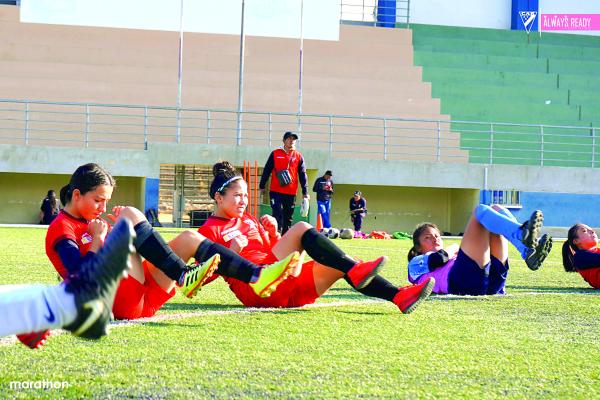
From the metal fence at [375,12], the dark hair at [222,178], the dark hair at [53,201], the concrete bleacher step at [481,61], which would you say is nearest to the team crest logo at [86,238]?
the dark hair at [222,178]

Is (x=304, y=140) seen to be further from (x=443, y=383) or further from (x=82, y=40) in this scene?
(x=443, y=383)

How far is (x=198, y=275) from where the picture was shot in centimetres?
414

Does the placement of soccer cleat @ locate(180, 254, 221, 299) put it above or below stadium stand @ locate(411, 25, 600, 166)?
below

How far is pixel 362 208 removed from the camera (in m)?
21.2

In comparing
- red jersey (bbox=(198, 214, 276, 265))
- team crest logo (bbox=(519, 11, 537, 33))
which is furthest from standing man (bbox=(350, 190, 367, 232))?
red jersey (bbox=(198, 214, 276, 265))

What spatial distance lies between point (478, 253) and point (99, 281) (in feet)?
12.1

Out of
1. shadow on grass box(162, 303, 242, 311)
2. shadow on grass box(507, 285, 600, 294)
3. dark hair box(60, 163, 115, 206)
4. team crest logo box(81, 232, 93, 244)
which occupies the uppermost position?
dark hair box(60, 163, 115, 206)

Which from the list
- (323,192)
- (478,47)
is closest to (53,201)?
(323,192)

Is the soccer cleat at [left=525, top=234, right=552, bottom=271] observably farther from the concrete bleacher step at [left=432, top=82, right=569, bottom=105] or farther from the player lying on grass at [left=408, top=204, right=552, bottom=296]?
the concrete bleacher step at [left=432, top=82, right=569, bottom=105]

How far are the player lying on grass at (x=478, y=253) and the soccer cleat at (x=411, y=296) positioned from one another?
831 mm

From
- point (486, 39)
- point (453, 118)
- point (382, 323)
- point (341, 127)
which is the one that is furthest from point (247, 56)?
point (382, 323)

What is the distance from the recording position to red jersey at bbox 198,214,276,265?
498cm

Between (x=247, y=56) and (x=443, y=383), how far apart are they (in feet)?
78.1

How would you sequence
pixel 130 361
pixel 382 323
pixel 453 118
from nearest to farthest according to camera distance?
pixel 130 361
pixel 382 323
pixel 453 118
